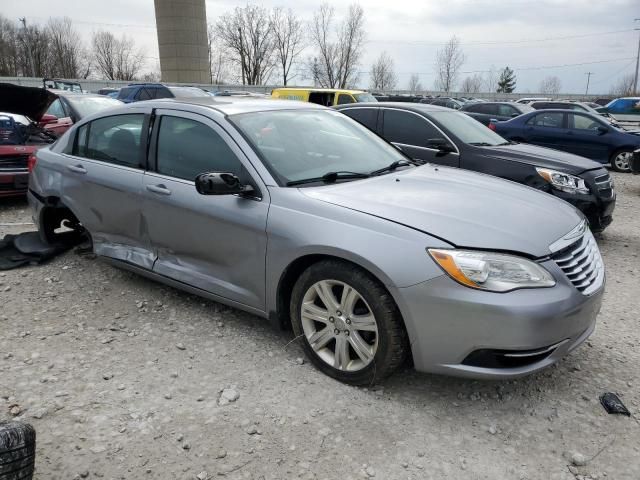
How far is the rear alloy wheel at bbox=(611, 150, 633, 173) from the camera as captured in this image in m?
11.4

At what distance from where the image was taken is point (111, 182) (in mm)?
3975

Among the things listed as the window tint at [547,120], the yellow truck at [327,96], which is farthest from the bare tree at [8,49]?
the window tint at [547,120]

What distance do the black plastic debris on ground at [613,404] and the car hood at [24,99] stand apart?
651cm

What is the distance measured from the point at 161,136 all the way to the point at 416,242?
2.17 metres

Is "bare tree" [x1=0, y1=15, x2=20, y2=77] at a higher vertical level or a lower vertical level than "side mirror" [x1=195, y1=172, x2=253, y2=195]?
higher

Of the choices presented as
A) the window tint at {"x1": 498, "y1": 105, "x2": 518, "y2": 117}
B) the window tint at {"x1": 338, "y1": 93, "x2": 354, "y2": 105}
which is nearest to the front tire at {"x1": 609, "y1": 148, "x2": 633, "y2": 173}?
the window tint at {"x1": 498, "y1": 105, "x2": 518, "y2": 117}

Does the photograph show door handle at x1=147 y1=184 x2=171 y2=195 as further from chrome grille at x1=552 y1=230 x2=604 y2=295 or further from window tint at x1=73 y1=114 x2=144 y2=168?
chrome grille at x1=552 y1=230 x2=604 y2=295

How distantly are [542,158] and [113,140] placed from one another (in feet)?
15.7

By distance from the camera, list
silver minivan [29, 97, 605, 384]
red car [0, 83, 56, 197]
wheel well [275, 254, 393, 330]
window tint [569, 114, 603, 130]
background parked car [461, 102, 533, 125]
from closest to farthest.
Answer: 1. silver minivan [29, 97, 605, 384]
2. wheel well [275, 254, 393, 330]
3. red car [0, 83, 56, 197]
4. window tint [569, 114, 603, 130]
5. background parked car [461, 102, 533, 125]

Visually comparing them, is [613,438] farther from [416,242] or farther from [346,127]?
[346,127]

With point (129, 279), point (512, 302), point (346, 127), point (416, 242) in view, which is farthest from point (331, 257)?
point (129, 279)

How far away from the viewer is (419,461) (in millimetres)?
2391

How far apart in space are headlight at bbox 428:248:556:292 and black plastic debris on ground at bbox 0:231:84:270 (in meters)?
3.95

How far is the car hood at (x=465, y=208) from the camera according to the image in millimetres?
2598
